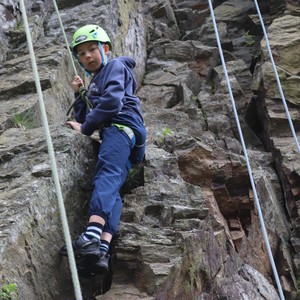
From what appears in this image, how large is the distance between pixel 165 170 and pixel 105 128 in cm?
140

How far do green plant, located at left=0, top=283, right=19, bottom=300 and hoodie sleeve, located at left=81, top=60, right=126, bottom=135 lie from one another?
183cm

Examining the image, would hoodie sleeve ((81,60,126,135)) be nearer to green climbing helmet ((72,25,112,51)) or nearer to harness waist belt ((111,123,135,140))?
harness waist belt ((111,123,135,140))

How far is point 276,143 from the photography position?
9.61 meters

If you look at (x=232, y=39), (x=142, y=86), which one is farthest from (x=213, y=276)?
(x=232, y=39)

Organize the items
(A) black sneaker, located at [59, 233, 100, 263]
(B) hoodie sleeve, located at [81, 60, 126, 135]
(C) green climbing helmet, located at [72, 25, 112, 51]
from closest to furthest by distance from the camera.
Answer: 1. (A) black sneaker, located at [59, 233, 100, 263]
2. (B) hoodie sleeve, located at [81, 60, 126, 135]
3. (C) green climbing helmet, located at [72, 25, 112, 51]

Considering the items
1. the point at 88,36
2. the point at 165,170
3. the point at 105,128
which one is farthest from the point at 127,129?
the point at 165,170

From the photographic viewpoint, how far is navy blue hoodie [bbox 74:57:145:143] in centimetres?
503

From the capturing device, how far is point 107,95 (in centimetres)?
504

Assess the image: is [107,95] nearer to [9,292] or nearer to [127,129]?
[127,129]

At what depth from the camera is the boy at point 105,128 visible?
4.35m

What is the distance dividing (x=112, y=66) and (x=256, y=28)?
10871 mm

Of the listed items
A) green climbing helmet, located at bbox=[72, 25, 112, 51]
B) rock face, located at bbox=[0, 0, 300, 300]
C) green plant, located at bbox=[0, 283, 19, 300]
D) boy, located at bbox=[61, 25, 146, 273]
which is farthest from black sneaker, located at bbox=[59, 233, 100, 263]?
green climbing helmet, located at bbox=[72, 25, 112, 51]

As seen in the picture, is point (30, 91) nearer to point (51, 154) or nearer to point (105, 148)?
point (105, 148)

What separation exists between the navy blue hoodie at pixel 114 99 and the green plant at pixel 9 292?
1832mm
